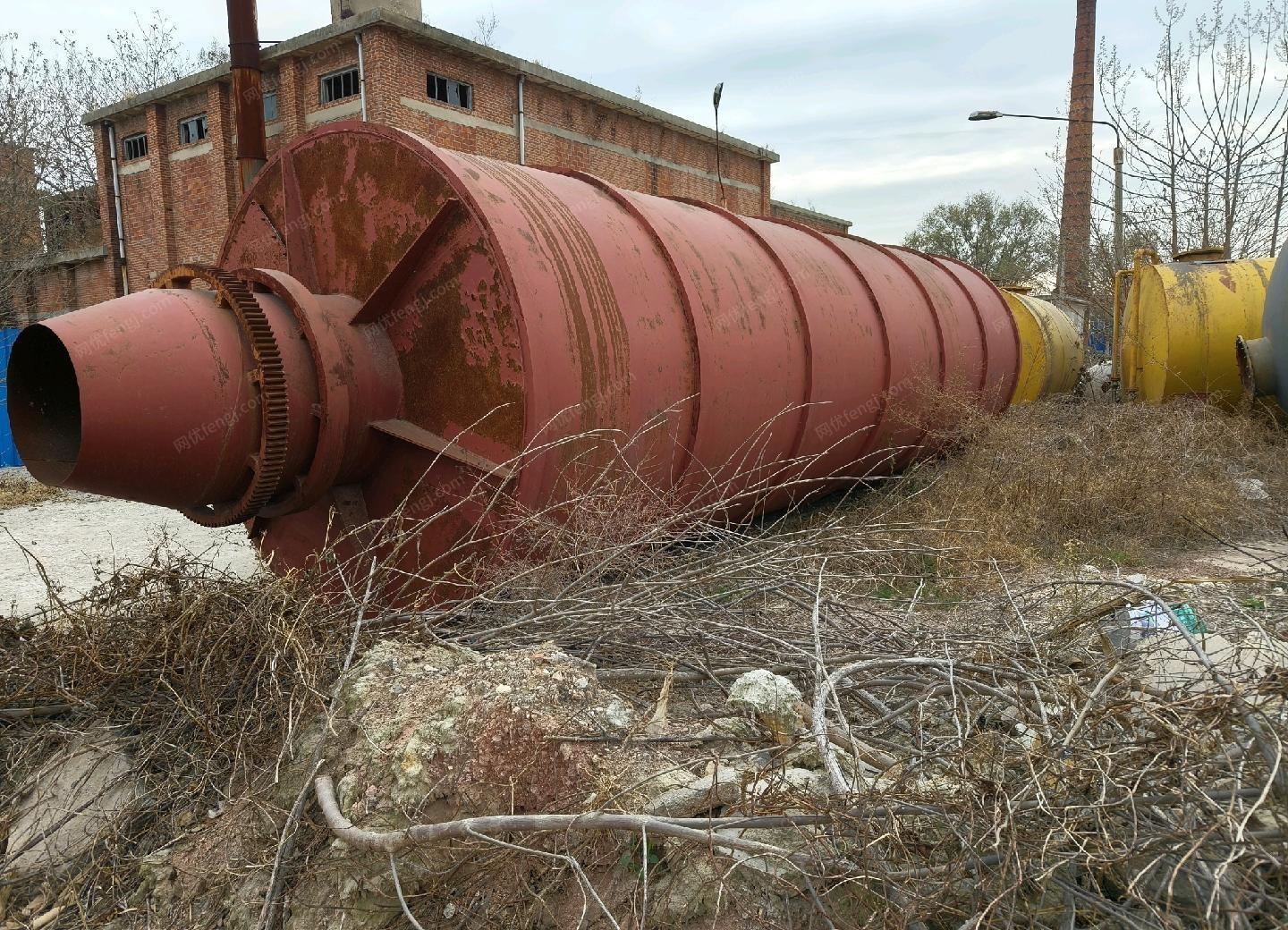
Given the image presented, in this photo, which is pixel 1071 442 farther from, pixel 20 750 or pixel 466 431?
pixel 20 750

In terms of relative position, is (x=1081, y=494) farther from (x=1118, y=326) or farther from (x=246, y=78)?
(x=246, y=78)

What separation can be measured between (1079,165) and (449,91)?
11.8 metres

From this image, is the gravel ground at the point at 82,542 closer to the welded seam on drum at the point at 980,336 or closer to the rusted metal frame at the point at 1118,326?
the welded seam on drum at the point at 980,336

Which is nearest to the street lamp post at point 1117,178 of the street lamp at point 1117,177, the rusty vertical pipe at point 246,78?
the street lamp at point 1117,177

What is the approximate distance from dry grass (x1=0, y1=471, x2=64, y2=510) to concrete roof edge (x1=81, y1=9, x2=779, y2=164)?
29.9ft

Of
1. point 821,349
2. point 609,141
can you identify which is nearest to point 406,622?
point 821,349

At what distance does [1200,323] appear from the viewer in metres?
9.10

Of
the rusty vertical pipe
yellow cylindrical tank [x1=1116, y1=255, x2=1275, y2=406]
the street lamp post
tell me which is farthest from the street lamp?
the rusty vertical pipe

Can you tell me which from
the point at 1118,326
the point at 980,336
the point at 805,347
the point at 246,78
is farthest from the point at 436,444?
the point at 1118,326

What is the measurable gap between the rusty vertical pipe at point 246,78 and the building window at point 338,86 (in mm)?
8414

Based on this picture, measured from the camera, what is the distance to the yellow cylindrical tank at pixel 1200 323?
908cm

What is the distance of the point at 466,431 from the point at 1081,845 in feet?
7.54

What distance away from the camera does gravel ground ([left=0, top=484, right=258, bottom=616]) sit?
5551 mm

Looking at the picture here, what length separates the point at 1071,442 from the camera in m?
7.14
